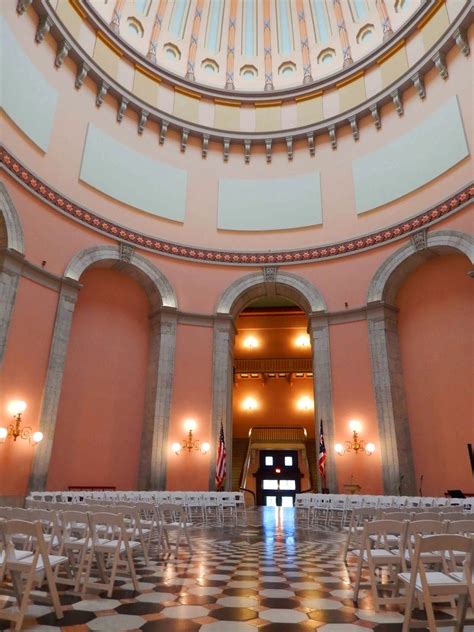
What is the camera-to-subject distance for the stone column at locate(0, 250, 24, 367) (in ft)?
36.3

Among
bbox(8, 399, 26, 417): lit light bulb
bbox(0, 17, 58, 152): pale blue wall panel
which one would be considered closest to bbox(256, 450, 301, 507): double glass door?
bbox(8, 399, 26, 417): lit light bulb

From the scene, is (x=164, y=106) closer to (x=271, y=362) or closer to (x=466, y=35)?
(x=466, y=35)

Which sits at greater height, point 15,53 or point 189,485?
point 15,53

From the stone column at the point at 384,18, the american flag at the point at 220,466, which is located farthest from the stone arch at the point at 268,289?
the stone column at the point at 384,18

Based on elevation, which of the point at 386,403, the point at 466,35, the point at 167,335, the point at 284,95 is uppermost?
the point at 284,95

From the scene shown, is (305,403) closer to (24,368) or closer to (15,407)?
(24,368)

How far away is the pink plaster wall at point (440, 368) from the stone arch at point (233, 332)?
2.60 meters

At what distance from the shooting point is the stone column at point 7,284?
36.3 feet

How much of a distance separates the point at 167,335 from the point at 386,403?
7.64m

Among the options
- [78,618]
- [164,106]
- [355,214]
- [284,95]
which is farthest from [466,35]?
[78,618]

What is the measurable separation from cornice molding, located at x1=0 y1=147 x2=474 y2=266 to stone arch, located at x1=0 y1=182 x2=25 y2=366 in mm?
1007

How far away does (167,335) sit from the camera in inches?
604

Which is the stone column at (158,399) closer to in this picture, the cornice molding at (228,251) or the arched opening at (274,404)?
the cornice molding at (228,251)

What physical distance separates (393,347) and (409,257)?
3009mm
